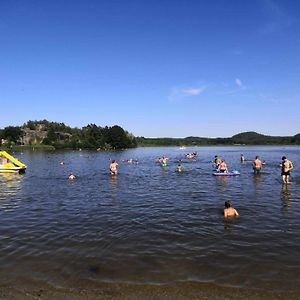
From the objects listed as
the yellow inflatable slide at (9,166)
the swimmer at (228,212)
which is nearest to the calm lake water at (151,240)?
the swimmer at (228,212)

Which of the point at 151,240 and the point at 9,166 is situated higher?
the point at 9,166

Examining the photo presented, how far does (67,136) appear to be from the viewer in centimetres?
18775

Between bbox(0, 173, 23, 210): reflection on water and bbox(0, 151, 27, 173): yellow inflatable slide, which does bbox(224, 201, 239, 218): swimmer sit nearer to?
bbox(0, 173, 23, 210): reflection on water

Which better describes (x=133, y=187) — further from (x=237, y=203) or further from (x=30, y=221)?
(x=30, y=221)

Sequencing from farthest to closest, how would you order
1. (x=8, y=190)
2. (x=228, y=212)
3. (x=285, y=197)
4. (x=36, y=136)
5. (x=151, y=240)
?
(x=36, y=136) < (x=8, y=190) < (x=285, y=197) < (x=228, y=212) < (x=151, y=240)

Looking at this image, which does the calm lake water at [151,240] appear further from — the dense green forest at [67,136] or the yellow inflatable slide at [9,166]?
the dense green forest at [67,136]

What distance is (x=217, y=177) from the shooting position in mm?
37781

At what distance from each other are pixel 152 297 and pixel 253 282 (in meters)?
2.89

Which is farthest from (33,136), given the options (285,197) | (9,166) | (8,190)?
(285,197)

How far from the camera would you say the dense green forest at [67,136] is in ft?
575

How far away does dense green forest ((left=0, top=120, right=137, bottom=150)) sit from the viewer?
17512 cm

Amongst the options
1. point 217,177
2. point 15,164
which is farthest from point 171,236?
point 15,164

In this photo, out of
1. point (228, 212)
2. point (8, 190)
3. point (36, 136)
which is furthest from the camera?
point (36, 136)

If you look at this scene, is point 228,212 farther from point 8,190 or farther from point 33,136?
point 33,136
